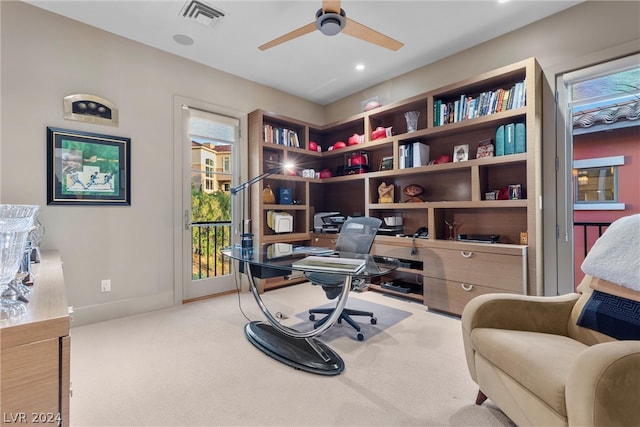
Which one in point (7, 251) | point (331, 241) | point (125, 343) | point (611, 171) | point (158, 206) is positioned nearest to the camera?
point (7, 251)

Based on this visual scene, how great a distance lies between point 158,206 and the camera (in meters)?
3.23

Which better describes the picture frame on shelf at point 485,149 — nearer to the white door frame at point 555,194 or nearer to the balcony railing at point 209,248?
the white door frame at point 555,194

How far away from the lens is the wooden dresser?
68 cm

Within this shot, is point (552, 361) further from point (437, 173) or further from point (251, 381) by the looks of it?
point (437, 173)

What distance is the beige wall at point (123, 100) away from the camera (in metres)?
2.46

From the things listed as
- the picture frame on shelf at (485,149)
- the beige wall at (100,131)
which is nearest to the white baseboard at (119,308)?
the beige wall at (100,131)

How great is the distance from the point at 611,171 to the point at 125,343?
562cm

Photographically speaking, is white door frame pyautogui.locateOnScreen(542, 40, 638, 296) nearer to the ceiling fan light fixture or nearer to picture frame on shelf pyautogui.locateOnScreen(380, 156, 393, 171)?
picture frame on shelf pyautogui.locateOnScreen(380, 156, 393, 171)

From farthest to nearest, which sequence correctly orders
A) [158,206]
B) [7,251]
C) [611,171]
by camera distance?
[611,171], [158,206], [7,251]

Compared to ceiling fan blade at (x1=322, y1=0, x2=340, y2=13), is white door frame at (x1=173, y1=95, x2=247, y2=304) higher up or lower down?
lower down

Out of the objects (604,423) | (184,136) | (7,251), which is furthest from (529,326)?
(184,136)

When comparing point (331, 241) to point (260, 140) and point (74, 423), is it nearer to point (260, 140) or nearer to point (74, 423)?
point (260, 140)

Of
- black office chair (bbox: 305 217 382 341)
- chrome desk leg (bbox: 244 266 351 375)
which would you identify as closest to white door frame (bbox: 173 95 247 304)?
chrome desk leg (bbox: 244 266 351 375)

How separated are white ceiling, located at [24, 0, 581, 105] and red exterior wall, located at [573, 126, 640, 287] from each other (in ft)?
6.64
